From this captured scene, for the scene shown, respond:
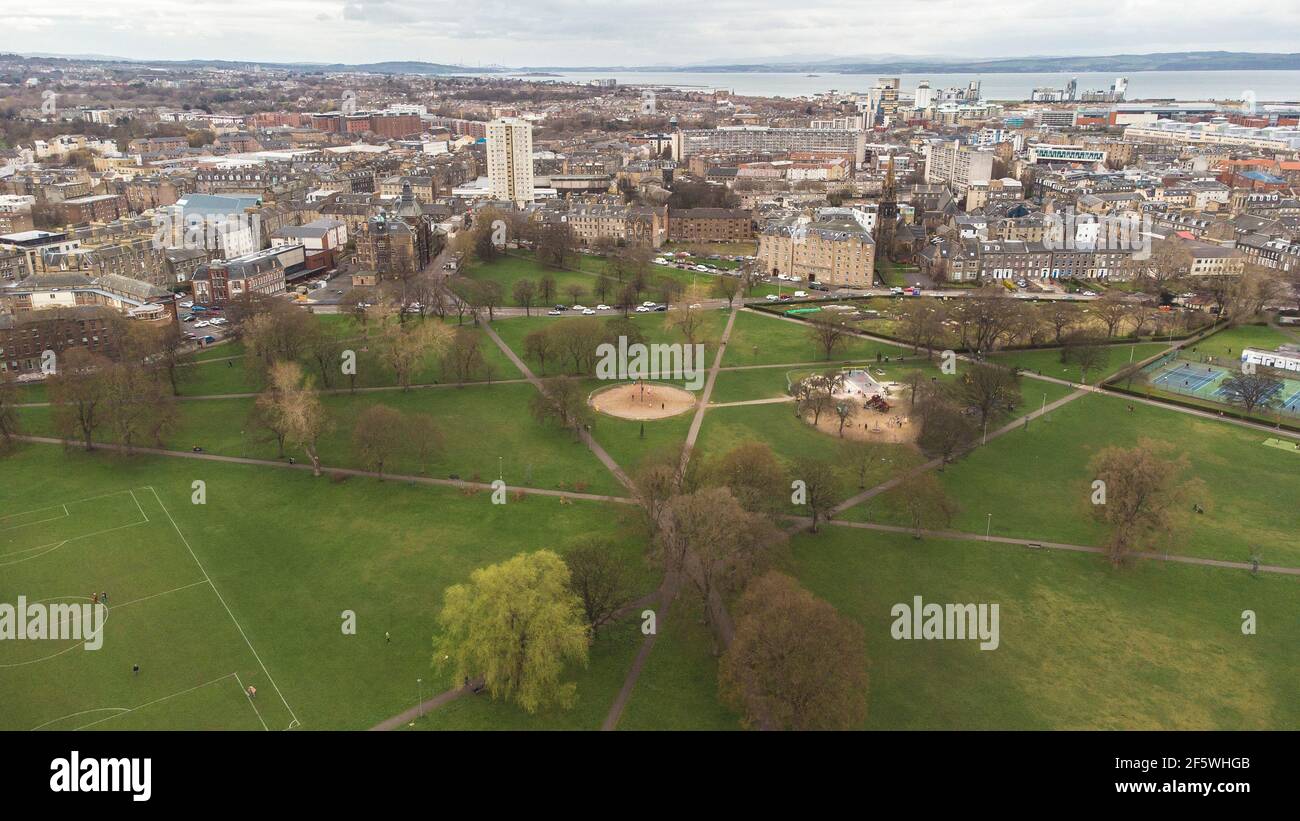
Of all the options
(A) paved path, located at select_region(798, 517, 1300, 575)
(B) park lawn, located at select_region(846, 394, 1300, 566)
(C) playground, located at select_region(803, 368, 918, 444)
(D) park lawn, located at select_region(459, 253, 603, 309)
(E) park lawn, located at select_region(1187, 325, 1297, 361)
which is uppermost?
(D) park lawn, located at select_region(459, 253, 603, 309)

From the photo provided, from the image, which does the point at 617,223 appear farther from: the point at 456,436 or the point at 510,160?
the point at 456,436

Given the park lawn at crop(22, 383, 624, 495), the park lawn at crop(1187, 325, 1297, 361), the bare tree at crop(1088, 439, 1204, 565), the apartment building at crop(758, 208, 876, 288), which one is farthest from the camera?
the apartment building at crop(758, 208, 876, 288)

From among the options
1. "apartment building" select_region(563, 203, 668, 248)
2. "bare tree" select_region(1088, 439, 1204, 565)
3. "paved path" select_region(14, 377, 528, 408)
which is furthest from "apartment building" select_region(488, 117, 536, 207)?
"bare tree" select_region(1088, 439, 1204, 565)

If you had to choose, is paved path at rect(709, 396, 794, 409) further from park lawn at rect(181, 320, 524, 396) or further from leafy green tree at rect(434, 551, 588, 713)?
leafy green tree at rect(434, 551, 588, 713)

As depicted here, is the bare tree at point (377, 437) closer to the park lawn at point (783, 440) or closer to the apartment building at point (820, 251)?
the park lawn at point (783, 440)

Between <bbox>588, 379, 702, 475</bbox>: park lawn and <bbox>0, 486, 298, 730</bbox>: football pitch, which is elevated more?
<bbox>588, 379, 702, 475</bbox>: park lawn

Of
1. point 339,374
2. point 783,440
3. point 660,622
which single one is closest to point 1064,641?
point 660,622

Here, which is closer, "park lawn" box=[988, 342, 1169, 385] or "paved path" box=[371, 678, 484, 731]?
"paved path" box=[371, 678, 484, 731]

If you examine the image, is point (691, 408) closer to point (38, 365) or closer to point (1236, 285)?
point (38, 365)
